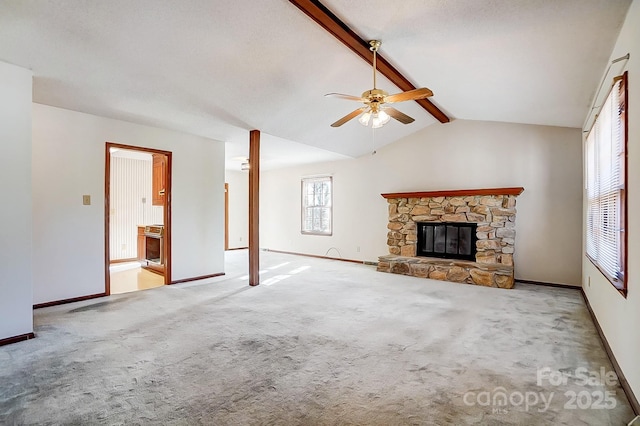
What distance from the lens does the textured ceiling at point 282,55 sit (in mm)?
2479

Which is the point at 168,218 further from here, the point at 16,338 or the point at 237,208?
the point at 237,208

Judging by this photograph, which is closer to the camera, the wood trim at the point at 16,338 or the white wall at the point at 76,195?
the wood trim at the point at 16,338

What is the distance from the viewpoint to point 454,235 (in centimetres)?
597

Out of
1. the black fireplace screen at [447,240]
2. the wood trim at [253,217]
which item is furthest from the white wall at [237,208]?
the black fireplace screen at [447,240]

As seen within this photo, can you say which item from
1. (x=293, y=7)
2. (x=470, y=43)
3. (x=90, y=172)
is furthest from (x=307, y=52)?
(x=90, y=172)

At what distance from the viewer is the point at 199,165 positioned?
5.44 meters

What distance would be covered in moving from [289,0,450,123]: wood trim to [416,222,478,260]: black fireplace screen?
2.82 m

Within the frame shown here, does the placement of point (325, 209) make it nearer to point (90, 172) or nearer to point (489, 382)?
A: point (90, 172)

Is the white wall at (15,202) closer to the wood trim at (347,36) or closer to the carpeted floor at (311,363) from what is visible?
the carpeted floor at (311,363)

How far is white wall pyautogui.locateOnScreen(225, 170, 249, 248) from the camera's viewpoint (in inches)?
378

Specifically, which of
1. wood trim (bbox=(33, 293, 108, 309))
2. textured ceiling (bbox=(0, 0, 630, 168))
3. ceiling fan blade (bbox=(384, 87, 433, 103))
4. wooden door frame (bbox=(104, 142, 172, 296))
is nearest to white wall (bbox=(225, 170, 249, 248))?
wooden door frame (bbox=(104, 142, 172, 296))

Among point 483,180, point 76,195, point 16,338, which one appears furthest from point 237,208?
point 16,338

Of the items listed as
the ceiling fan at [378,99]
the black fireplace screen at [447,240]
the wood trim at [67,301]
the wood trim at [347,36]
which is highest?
the wood trim at [347,36]

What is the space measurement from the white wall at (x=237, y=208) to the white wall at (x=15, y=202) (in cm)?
654
